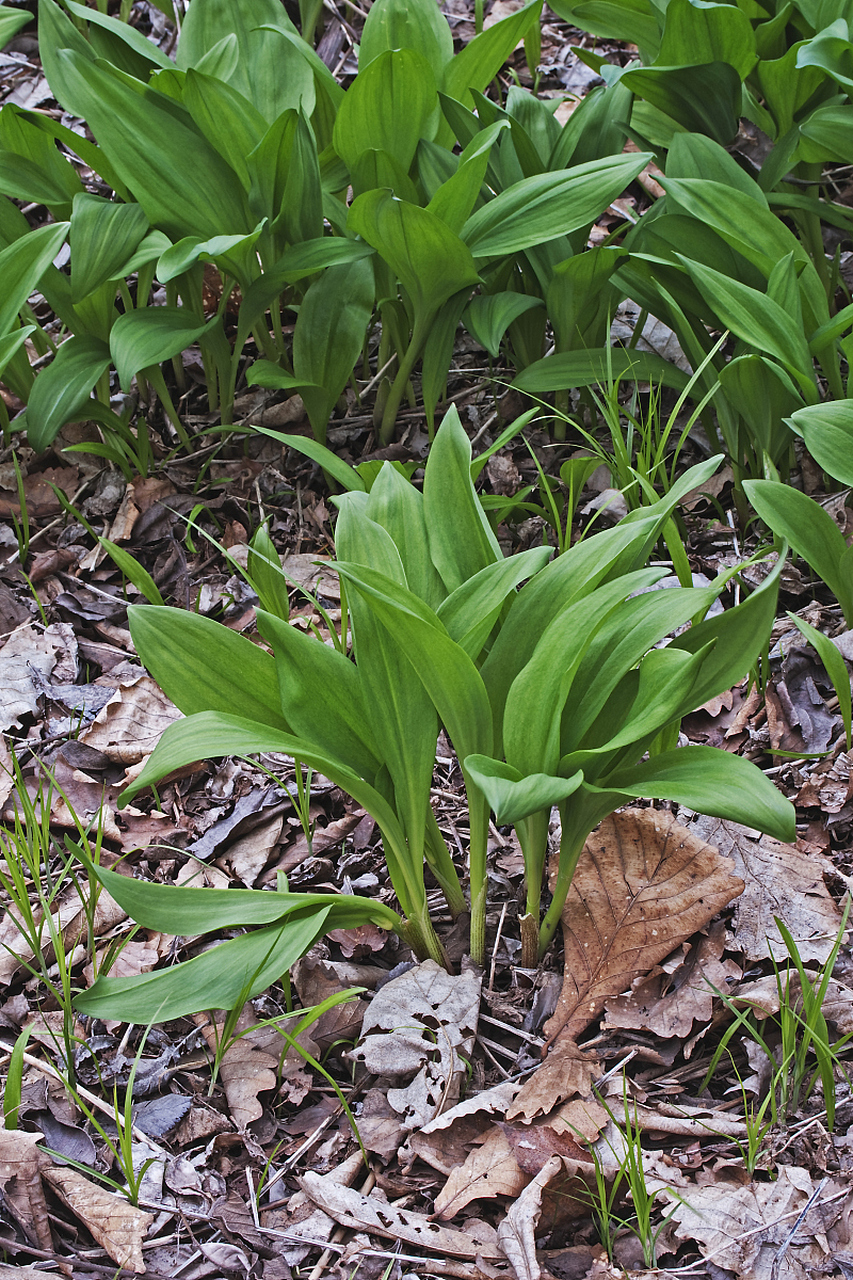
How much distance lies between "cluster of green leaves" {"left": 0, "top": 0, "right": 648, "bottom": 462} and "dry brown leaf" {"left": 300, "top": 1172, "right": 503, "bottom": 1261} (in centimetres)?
150

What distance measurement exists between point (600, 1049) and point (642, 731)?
1.61ft

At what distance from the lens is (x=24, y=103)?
3.20m

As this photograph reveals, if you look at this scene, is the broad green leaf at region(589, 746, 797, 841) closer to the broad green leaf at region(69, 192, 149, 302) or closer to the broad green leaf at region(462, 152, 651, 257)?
the broad green leaf at region(462, 152, 651, 257)

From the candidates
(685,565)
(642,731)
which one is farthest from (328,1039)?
(685,565)

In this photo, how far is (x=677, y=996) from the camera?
137 cm

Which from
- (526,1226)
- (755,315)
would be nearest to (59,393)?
(755,315)

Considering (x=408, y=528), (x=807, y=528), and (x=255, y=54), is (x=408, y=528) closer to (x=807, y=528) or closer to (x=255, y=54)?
(x=807, y=528)

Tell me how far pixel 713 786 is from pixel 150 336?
1610mm

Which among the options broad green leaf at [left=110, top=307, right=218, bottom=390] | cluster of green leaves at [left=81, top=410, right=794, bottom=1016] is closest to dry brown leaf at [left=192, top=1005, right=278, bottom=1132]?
cluster of green leaves at [left=81, top=410, right=794, bottom=1016]

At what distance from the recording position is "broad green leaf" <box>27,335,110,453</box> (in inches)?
86.5

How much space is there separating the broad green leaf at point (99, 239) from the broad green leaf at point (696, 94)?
3.79ft

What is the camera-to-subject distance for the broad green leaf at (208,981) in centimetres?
121

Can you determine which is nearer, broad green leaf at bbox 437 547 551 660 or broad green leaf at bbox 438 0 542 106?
broad green leaf at bbox 437 547 551 660

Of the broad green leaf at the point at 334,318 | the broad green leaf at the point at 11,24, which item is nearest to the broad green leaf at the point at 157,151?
the broad green leaf at the point at 334,318
